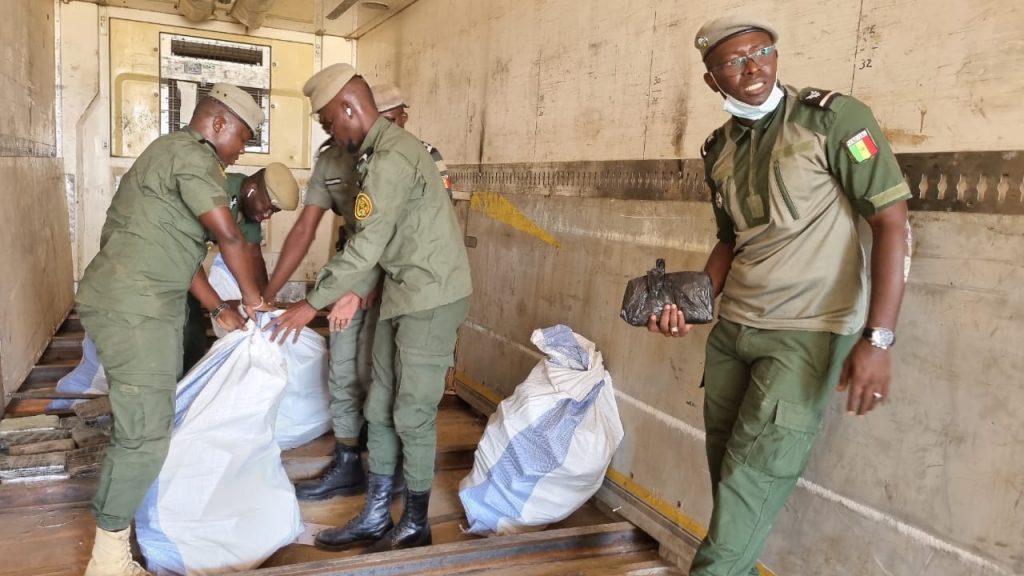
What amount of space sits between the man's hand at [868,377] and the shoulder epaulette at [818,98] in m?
0.49

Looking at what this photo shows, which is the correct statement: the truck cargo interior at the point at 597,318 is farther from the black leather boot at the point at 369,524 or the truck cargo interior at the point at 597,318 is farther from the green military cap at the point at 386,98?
the green military cap at the point at 386,98

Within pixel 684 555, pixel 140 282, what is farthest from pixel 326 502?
pixel 684 555

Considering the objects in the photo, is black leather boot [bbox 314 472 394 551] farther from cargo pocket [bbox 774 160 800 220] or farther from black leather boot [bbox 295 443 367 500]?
cargo pocket [bbox 774 160 800 220]

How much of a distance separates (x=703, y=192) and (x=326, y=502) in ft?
5.83

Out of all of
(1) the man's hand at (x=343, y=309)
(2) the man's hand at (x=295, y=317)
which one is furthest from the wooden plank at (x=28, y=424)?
(1) the man's hand at (x=343, y=309)

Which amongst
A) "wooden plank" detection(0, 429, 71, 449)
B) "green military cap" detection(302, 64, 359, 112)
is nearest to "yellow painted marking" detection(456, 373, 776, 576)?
"green military cap" detection(302, 64, 359, 112)

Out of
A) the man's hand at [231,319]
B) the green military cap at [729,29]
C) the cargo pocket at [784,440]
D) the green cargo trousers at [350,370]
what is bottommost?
the green cargo trousers at [350,370]

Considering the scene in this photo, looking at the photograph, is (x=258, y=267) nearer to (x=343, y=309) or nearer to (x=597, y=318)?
(x=343, y=309)

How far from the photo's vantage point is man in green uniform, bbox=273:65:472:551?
2.03 metres

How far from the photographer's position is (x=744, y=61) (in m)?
1.47

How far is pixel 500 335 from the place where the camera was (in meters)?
3.42

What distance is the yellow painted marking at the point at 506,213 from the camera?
10.00 feet

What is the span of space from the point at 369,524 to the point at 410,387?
1.67 feet

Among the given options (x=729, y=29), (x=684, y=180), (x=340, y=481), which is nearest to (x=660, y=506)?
(x=684, y=180)
